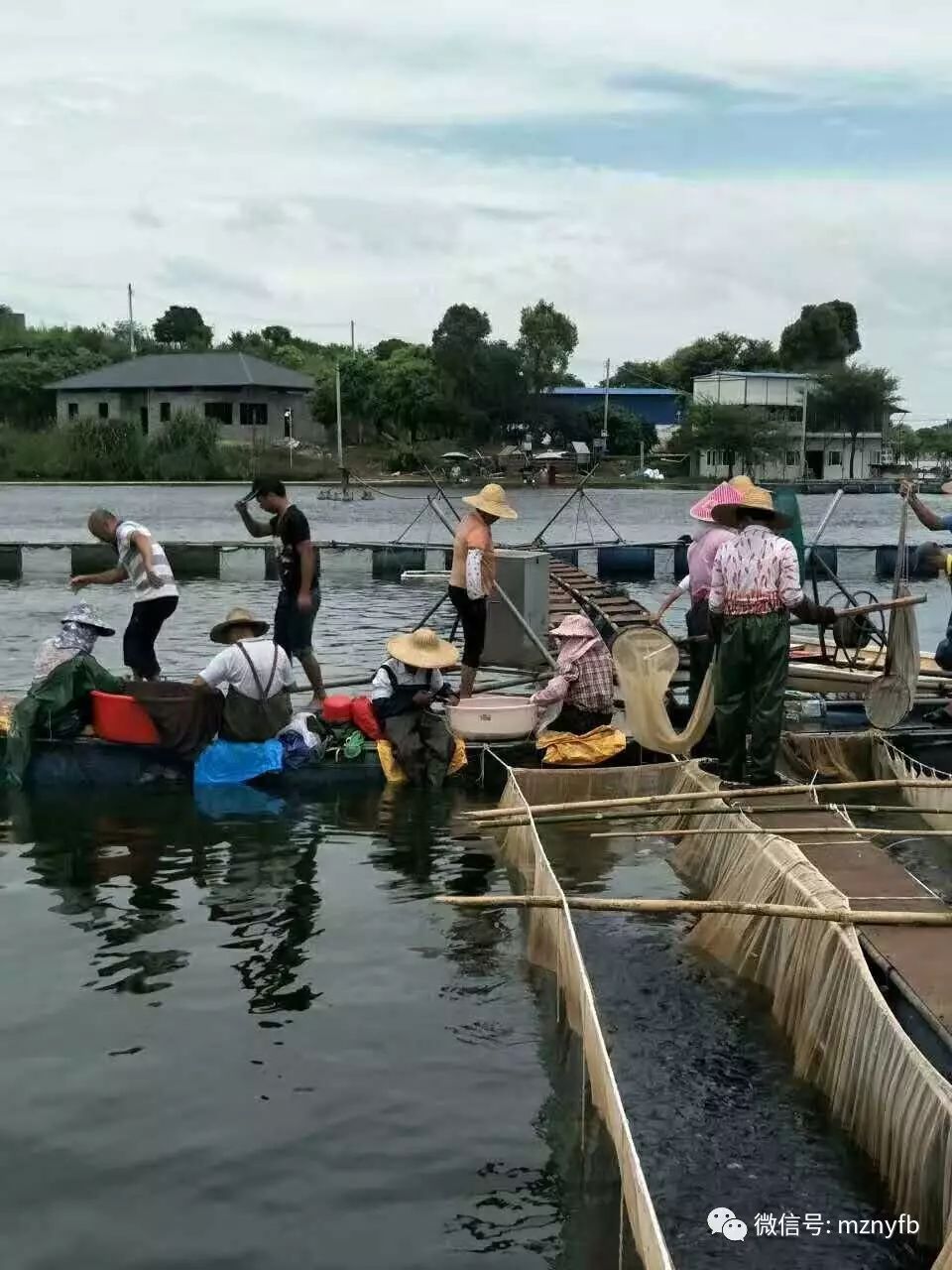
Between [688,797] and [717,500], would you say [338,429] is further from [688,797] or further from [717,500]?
[688,797]

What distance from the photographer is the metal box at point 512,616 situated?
12.0 m

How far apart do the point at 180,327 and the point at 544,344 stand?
40.1 m

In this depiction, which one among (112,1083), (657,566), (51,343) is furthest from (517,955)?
(51,343)

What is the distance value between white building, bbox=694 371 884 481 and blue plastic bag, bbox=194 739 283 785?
69.2 m

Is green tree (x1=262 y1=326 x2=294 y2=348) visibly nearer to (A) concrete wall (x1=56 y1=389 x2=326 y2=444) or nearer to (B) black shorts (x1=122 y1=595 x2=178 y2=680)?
(A) concrete wall (x1=56 y1=389 x2=326 y2=444)

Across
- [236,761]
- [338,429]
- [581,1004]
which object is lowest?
[581,1004]

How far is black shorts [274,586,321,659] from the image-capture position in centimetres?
1025

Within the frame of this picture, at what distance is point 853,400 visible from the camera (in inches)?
3135

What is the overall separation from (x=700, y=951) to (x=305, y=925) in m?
2.10

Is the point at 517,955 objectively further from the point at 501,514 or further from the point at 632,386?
the point at 632,386

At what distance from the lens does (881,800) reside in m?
9.61

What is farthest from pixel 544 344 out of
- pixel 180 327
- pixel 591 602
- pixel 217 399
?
pixel 591 602

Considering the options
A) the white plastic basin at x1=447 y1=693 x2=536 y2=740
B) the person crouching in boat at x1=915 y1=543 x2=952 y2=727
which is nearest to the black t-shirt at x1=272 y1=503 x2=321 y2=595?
the white plastic basin at x1=447 y1=693 x2=536 y2=740

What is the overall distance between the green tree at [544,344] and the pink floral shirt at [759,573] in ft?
236
